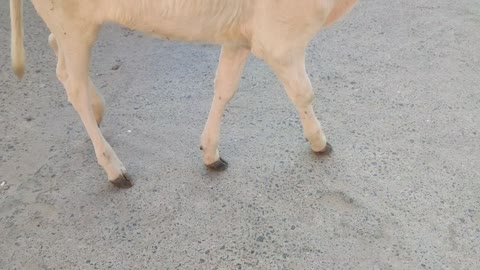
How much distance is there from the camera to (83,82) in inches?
62.6

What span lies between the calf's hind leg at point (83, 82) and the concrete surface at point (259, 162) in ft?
0.24

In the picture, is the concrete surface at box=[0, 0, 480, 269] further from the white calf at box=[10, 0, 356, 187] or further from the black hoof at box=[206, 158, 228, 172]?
the white calf at box=[10, 0, 356, 187]

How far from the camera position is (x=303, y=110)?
1.67 meters

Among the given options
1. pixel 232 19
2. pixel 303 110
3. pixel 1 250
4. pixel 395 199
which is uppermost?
pixel 232 19

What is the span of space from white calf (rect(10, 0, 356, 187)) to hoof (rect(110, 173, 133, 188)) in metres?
0.22

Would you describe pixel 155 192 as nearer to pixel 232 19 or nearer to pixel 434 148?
pixel 232 19

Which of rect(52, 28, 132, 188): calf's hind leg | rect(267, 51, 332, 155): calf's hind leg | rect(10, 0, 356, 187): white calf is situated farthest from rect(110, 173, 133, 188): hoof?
rect(267, 51, 332, 155): calf's hind leg

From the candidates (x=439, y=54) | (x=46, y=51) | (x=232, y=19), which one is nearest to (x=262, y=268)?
(x=232, y=19)

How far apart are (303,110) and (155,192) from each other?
51 cm

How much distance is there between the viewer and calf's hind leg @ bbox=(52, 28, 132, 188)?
1485mm

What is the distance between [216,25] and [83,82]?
441mm

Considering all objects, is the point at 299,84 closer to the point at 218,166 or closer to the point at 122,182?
the point at 218,166

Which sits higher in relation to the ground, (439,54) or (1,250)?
(439,54)

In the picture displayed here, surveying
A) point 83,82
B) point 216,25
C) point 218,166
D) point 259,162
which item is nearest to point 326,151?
point 259,162
